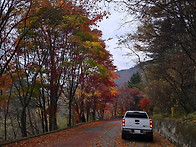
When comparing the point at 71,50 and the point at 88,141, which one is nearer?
the point at 88,141

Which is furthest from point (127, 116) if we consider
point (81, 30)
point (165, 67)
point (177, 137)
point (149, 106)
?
point (149, 106)

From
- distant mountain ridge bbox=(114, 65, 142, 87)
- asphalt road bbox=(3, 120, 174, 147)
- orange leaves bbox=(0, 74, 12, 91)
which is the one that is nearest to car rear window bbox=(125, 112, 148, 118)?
asphalt road bbox=(3, 120, 174, 147)

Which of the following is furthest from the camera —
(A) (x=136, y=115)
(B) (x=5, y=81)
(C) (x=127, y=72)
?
(C) (x=127, y=72)

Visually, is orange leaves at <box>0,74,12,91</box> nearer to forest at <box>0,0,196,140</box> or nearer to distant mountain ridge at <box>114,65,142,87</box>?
forest at <box>0,0,196,140</box>

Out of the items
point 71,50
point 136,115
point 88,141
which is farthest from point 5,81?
point 136,115

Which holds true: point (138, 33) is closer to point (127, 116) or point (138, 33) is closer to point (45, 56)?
point (127, 116)

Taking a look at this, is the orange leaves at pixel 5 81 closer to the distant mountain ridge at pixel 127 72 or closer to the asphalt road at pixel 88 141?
the asphalt road at pixel 88 141

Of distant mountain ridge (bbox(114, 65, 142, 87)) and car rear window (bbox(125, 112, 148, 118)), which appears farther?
distant mountain ridge (bbox(114, 65, 142, 87))

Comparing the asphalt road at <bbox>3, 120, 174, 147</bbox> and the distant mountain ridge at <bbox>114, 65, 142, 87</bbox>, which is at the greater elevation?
the distant mountain ridge at <bbox>114, 65, 142, 87</bbox>

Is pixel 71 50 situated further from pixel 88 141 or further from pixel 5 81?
pixel 88 141

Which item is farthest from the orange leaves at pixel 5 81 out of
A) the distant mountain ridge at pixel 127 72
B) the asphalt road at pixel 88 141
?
the distant mountain ridge at pixel 127 72

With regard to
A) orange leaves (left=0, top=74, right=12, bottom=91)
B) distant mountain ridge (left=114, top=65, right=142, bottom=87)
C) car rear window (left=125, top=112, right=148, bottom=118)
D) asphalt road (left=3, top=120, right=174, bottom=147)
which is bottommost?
asphalt road (left=3, top=120, right=174, bottom=147)

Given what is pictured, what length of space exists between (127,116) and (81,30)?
28.5 feet

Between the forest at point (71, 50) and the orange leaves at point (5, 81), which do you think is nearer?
the forest at point (71, 50)
